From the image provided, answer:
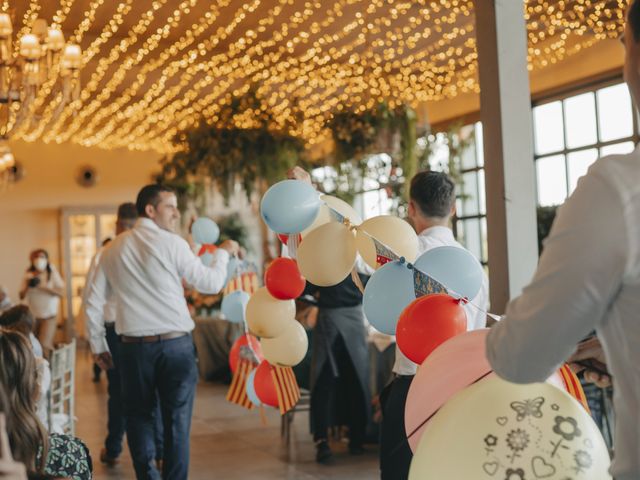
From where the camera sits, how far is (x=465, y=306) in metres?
3.01

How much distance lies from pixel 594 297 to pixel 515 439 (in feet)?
1.64

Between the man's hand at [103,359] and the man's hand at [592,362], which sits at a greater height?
the man's hand at [592,362]

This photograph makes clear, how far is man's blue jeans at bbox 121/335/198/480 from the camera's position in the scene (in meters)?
4.33

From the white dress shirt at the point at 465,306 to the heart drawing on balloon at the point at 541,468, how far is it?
53.1 inches

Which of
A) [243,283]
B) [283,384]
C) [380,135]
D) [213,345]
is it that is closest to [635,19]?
[283,384]

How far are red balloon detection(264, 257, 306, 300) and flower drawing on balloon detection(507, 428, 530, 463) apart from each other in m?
2.32

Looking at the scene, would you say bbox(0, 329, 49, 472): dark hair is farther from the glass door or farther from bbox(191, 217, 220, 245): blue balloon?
the glass door

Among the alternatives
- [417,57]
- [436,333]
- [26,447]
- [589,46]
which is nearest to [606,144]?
[589,46]

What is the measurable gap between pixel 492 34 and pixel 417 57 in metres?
5.35

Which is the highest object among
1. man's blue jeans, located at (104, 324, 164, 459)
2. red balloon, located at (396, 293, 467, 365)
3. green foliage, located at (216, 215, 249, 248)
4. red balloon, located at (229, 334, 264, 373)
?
green foliage, located at (216, 215, 249, 248)

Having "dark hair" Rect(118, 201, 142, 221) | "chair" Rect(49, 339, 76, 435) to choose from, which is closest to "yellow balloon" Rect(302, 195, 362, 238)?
"chair" Rect(49, 339, 76, 435)

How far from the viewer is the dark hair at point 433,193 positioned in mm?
3125

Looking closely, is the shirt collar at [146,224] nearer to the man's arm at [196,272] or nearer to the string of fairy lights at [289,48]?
the man's arm at [196,272]

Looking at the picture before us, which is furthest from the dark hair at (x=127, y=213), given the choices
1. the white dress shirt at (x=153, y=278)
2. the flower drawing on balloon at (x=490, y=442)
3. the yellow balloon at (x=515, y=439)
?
the flower drawing on balloon at (x=490, y=442)
